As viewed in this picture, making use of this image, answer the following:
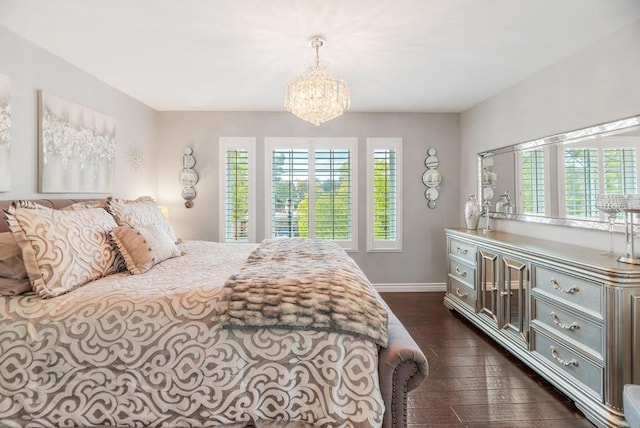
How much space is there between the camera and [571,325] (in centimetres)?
196

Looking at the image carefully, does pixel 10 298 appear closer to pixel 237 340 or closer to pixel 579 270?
pixel 237 340

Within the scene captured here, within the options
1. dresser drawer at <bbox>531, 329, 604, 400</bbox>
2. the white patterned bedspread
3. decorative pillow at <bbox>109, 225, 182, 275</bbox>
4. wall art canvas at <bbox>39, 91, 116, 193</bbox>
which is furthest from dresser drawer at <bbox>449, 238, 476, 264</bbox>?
wall art canvas at <bbox>39, 91, 116, 193</bbox>

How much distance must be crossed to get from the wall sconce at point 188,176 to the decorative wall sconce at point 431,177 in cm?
305

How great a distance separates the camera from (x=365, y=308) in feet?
4.48

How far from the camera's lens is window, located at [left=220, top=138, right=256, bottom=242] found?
168 inches

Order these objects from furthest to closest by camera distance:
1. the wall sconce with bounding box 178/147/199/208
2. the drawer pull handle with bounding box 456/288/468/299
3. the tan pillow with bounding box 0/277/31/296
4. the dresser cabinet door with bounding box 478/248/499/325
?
the wall sconce with bounding box 178/147/199/208
the drawer pull handle with bounding box 456/288/468/299
the dresser cabinet door with bounding box 478/248/499/325
the tan pillow with bounding box 0/277/31/296

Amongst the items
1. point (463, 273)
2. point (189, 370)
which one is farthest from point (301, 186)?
point (189, 370)

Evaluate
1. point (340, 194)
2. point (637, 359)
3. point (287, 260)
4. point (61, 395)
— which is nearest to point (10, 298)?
point (61, 395)

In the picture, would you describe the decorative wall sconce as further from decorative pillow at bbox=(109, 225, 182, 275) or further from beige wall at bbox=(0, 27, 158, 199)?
beige wall at bbox=(0, 27, 158, 199)

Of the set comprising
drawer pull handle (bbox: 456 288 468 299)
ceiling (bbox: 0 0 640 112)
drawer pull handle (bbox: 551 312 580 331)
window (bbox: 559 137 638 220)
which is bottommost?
drawer pull handle (bbox: 456 288 468 299)

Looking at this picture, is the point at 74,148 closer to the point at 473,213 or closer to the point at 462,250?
the point at 462,250

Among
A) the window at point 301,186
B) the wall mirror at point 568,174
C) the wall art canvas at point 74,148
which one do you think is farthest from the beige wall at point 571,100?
the wall art canvas at point 74,148

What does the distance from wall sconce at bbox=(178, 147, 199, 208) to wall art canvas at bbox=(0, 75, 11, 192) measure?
6.65 feet

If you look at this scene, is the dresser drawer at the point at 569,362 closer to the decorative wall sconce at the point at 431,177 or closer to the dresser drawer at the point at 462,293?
the dresser drawer at the point at 462,293
